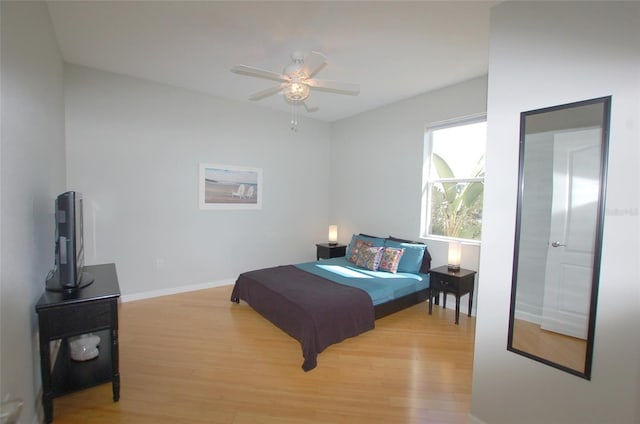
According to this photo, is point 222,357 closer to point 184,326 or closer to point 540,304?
point 184,326

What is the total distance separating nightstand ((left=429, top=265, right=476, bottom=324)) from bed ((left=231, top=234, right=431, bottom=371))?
7.5 inches

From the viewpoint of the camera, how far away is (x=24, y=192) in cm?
161

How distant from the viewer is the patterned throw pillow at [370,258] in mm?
3902

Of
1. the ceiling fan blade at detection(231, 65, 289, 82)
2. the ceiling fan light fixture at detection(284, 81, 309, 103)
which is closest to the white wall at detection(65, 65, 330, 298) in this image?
the ceiling fan light fixture at detection(284, 81, 309, 103)

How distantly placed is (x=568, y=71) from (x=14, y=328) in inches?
120

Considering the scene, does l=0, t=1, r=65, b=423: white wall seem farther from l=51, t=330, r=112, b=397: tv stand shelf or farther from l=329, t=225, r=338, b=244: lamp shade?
l=329, t=225, r=338, b=244: lamp shade

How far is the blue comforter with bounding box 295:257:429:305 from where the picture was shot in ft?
10.3

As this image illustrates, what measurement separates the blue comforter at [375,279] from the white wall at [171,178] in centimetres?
137

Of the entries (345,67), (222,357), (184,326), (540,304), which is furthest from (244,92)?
(540,304)

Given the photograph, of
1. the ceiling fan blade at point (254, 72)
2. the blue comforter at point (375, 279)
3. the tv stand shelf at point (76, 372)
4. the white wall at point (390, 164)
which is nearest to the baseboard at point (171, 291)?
the blue comforter at point (375, 279)

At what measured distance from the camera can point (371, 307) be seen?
2.95 metres

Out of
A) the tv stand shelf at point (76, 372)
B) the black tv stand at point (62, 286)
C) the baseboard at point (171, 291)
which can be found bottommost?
the baseboard at point (171, 291)

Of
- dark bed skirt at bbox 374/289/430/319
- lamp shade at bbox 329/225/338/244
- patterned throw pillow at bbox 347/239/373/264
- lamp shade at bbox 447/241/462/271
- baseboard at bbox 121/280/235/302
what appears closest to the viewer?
dark bed skirt at bbox 374/289/430/319

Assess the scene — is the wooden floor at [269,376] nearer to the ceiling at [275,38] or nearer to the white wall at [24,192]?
the white wall at [24,192]
